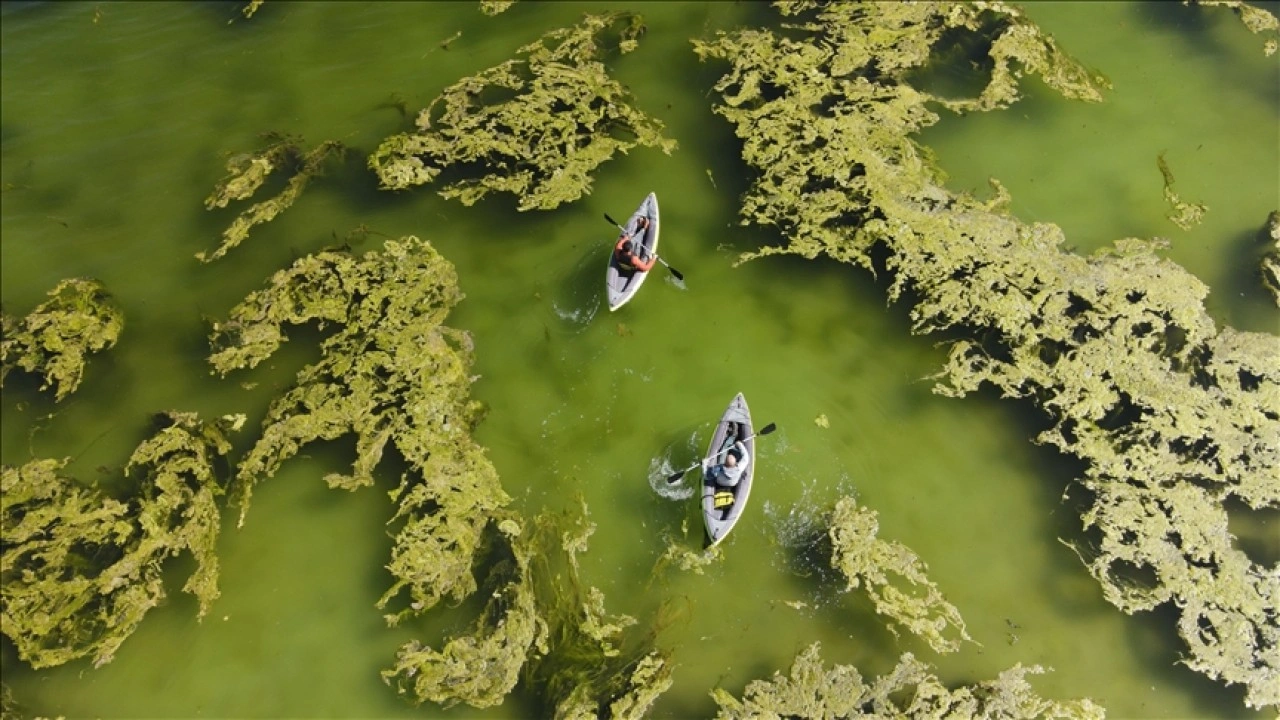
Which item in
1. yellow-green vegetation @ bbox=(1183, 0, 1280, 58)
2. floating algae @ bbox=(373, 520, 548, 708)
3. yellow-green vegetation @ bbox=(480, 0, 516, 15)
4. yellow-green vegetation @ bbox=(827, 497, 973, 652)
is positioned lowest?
floating algae @ bbox=(373, 520, 548, 708)

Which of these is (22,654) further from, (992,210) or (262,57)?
(992,210)

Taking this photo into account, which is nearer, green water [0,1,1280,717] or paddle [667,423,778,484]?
green water [0,1,1280,717]

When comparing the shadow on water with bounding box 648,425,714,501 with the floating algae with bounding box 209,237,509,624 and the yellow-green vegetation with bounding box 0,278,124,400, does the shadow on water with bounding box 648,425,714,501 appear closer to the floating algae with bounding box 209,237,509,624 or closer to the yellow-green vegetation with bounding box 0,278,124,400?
the floating algae with bounding box 209,237,509,624

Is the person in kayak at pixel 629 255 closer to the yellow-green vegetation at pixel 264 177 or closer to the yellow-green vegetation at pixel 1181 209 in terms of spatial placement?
the yellow-green vegetation at pixel 264 177

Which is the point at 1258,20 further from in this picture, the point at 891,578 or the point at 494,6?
the point at 494,6

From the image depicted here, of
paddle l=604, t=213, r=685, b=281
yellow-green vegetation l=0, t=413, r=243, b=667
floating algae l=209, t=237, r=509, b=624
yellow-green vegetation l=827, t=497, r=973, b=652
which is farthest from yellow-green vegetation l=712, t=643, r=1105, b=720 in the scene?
yellow-green vegetation l=0, t=413, r=243, b=667

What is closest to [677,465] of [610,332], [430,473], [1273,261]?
[610,332]

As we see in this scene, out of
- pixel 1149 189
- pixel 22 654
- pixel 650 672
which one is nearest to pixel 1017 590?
pixel 650 672

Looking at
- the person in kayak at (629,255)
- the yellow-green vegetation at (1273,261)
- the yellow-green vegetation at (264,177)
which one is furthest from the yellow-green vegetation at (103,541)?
the yellow-green vegetation at (1273,261)
